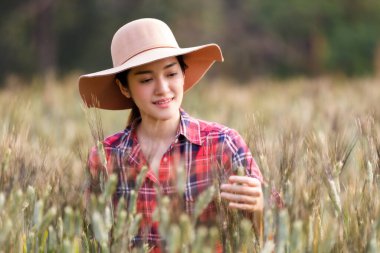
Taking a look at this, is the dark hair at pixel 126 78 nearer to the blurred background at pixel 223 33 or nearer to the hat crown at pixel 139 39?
the hat crown at pixel 139 39

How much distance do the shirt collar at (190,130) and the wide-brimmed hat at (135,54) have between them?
19 centimetres

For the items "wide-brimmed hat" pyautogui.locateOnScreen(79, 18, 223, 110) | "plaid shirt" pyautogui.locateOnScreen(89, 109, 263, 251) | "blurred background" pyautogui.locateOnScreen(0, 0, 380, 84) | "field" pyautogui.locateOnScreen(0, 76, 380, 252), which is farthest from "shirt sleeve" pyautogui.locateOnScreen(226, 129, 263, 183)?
"blurred background" pyautogui.locateOnScreen(0, 0, 380, 84)

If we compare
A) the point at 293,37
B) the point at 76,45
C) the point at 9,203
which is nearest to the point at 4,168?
the point at 9,203

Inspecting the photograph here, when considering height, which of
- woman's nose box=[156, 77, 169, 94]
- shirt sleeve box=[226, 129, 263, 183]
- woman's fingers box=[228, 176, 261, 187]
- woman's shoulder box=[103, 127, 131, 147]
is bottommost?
woman's fingers box=[228, 176, 261, 187]

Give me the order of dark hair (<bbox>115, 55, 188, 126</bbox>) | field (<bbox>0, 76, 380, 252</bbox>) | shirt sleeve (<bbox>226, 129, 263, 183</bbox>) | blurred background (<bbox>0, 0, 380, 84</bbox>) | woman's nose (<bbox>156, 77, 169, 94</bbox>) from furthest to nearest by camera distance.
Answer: blurred background (<bbox>0, 0, 380, 84</bbox>) → dark hair (<bbox>115, 55, 188, 126</bbox>) → woman's nose (<bbox>156, 77, 169, 94</bbox>) → shirt sleeve (<bbox>226, 129, 263, 183</bbox>) → field (<bbox>0, 76, 380, 252</bbox>)

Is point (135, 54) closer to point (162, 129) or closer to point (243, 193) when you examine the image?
point (162, 129)

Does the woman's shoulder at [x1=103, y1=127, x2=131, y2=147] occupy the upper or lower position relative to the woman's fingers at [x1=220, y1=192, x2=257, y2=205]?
upper

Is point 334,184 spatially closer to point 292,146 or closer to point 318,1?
point 292,146

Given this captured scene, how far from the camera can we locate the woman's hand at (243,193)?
67.9 inches

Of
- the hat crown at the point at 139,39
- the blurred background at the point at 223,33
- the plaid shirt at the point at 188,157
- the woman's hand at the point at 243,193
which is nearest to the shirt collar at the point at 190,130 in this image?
the plaid shirt at the point at 188,157

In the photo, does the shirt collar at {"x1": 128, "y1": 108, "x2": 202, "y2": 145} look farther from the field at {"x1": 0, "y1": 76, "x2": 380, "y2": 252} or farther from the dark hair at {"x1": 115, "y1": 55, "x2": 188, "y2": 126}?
the field at {"x1": 0, "y1": 76, "x2": 380, "y2": 252}

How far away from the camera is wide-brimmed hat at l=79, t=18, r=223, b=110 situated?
7.38 ft

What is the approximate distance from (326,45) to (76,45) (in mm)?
6941

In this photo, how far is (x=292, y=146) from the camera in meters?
1.77
